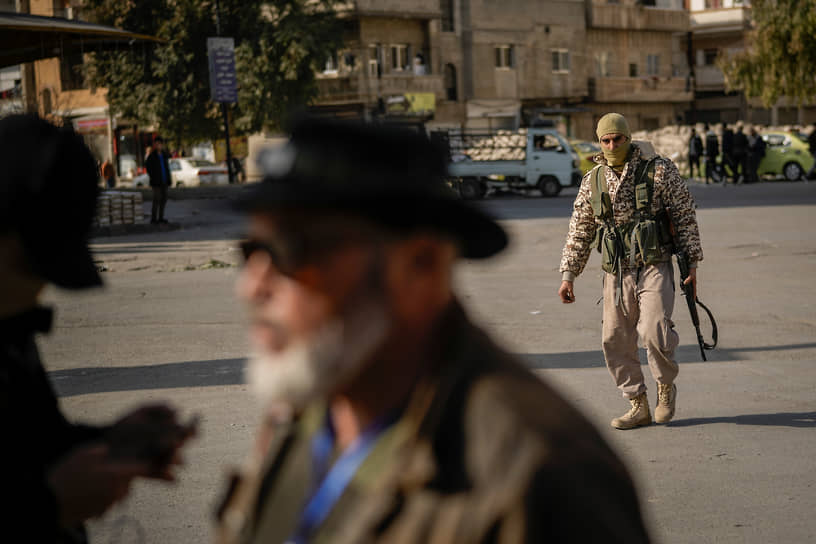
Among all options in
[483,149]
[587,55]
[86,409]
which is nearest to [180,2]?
[483,149]

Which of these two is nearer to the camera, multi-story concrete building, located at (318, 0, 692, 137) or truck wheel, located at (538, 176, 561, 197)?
truck wheel, located at (538, 176, 561, 197)

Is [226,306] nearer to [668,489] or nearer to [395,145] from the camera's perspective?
[668,489]

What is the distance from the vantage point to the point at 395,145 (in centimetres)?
159

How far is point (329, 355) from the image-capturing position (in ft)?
5.01

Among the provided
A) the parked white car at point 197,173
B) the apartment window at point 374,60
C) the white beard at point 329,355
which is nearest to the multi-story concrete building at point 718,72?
the apartment window at point 374,60

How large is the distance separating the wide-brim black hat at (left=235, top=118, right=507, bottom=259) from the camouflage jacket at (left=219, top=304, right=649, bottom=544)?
164 millimetres

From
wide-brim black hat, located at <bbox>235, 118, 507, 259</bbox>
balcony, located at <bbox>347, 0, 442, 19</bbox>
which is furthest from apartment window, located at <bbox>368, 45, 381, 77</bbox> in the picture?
wide-brim black hat, located at <bbox>235, 118, 507, 259</bbox>

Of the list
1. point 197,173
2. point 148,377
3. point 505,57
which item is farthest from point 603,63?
point 148,377

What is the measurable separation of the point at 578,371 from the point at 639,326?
5.34 feet

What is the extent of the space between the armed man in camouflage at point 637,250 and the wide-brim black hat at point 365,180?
17.2ft

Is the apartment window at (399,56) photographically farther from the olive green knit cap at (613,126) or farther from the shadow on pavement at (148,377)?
the olive green knit cap at (613,126)

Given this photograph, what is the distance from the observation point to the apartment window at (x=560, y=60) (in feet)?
197

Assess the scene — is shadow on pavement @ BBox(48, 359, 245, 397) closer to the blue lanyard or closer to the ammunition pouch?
the ammunition pouch

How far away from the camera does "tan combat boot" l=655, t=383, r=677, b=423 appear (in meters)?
6.82
